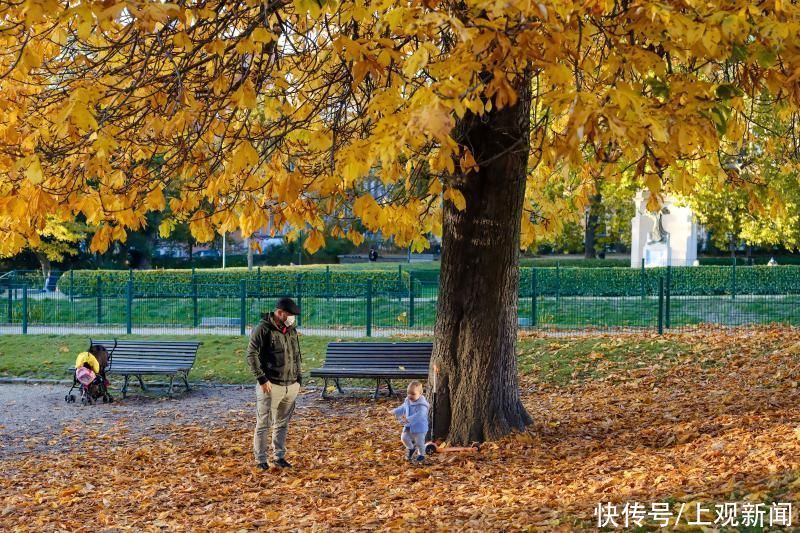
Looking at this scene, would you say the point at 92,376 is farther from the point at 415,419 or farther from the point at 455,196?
the point at 455,196

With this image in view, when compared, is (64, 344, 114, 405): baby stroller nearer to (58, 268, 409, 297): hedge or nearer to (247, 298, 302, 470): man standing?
(247, 298, 302, 470): man standing

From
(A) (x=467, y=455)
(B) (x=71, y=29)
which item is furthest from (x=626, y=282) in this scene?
(B) (x=71, y=29)

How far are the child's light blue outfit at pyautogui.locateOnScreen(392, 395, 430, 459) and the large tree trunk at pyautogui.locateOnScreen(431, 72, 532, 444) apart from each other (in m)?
0.61

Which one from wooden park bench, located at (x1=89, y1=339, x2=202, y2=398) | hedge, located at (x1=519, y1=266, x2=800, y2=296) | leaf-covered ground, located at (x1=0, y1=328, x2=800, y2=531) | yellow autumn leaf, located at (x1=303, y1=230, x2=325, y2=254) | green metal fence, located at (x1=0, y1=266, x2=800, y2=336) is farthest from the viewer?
hedge, located at (x1=519, y1=266, x2=800, y2=296)

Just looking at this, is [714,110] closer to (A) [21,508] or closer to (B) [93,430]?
(A) [21,508]

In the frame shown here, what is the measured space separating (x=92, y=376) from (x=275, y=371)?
590 cm

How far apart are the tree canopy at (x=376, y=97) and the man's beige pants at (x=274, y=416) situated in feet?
5.34

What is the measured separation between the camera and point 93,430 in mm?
11977

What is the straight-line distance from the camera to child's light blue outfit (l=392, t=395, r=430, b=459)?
8852 millimetres

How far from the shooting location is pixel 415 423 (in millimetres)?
8859

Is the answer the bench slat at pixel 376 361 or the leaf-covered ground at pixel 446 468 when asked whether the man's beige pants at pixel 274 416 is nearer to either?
the leaf-covered ground at pixel 446 468

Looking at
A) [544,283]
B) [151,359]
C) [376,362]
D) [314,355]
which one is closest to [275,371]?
[376,362]

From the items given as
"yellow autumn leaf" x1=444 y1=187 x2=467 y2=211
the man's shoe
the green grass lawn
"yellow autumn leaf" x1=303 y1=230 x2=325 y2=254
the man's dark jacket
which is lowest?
the man's shoe

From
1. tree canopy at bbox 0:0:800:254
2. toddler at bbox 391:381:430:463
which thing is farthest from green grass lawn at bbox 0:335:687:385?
toddler at bbox 391:381:430:463
